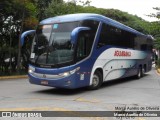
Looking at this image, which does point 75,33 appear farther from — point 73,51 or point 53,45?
point 53,45

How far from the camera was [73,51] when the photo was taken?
12.9 m

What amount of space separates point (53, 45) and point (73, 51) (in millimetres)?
892

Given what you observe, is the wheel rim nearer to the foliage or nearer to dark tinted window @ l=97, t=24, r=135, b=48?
dark tinted window @ l=97, t=24, r=135, b=48

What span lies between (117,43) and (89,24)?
3.45 meters

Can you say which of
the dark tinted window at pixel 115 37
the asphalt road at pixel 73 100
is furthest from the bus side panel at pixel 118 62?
the asphalt road at pixel 73 100

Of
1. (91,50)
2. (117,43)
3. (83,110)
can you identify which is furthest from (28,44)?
(83,110)

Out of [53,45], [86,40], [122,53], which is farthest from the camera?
[122,53]

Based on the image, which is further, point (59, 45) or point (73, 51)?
point (59, 45)

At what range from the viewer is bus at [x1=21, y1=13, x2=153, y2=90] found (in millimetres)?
12883

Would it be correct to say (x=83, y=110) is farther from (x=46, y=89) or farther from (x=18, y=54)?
(x=18, y=54)

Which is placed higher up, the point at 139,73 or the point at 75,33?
the point at 75,33

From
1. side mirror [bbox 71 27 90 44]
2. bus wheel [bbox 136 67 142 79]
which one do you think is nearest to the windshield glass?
side mirror [bbox 71 27 90 44]

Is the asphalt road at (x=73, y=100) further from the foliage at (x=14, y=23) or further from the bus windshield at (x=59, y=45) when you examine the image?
the foliage at (x=14, y=23)

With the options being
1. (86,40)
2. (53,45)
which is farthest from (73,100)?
(86,40)
